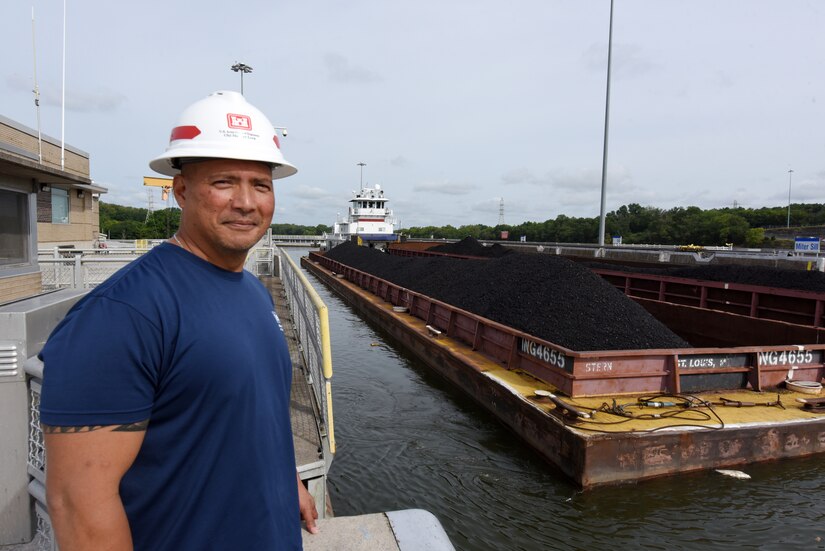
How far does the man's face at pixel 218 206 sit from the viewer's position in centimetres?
Answer: 139

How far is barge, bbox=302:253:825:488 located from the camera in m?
5.29

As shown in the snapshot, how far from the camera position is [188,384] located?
3.89 feet

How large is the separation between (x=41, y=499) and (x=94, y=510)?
1.14 m

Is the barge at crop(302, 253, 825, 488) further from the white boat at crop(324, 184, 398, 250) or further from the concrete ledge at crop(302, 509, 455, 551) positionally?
the white boat at crop(324, 184, 398, 250)

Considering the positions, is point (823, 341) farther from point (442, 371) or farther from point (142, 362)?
point (142, 362)

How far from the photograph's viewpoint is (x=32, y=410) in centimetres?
199

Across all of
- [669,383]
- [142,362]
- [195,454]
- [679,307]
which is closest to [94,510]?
[195,454]

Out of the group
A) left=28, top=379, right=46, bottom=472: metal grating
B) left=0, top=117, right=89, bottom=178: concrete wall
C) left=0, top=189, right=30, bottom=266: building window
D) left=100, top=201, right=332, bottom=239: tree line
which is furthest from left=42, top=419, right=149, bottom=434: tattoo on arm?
left=100, top=201, right=332, bottom=239: tree line

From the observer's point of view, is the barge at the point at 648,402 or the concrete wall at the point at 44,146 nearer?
the barge at the point at 648,402

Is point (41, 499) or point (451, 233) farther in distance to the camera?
point (451, 233)

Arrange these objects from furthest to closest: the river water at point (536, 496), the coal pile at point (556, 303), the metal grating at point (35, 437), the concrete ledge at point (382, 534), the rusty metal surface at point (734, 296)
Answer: the rusty metal surface at point (734, 296) → the coal pile at point (556, 303) → the river water at point (536, 496) → the concrete ledge at point (382, 534) → the metal grating at point (35, 437)

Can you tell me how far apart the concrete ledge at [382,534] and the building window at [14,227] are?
474cm

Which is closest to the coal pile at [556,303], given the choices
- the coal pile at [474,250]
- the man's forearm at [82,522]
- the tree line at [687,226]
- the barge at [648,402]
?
the barge at [648,402]

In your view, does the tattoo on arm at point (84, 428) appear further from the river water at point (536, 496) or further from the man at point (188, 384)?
the river water at point (536, 496)
